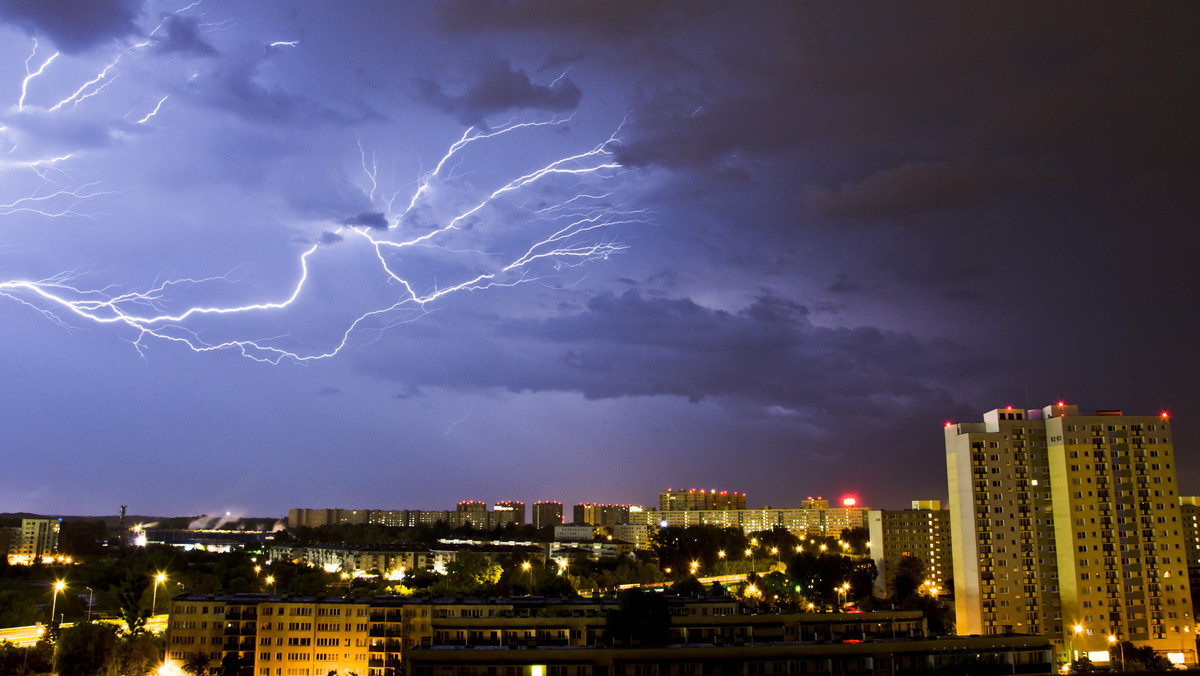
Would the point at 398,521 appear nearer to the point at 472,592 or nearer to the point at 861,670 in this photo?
the point at 472,592

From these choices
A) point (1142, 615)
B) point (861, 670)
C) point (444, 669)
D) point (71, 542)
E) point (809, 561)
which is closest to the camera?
point (444, 669)

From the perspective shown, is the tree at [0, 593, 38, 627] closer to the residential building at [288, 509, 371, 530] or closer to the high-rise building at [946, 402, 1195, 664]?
the high-rise building at [946, 402, 1195, 664]

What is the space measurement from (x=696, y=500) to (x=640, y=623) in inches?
5370

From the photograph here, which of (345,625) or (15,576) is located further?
(15,576)

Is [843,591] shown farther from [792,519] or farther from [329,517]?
[329,517]

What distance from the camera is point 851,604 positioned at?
59.7 meters

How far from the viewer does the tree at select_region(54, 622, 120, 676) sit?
31484 millimetres

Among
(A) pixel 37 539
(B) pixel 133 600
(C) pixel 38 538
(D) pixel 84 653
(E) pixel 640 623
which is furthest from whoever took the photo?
(C) pixel 38 538

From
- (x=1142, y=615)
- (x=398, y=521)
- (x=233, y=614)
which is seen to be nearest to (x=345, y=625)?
(x=233, y=614)

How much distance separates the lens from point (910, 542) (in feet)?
239

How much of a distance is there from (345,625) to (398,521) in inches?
5918

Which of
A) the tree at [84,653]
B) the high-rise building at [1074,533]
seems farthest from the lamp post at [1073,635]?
the tree at [84,653]

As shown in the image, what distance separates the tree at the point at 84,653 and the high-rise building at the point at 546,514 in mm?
148333

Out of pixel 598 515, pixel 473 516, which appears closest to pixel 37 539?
pixel 473 516
